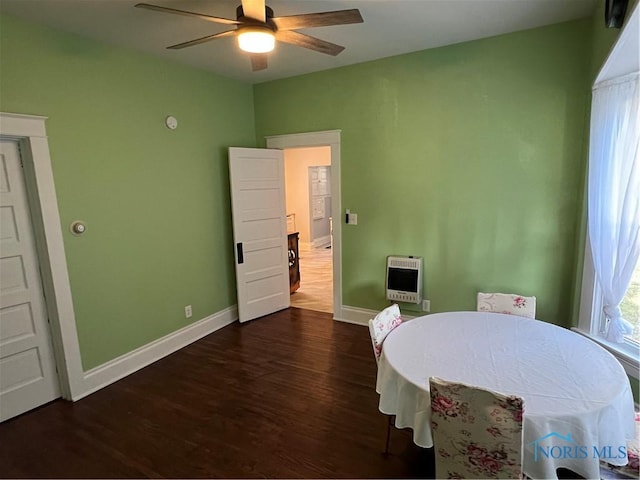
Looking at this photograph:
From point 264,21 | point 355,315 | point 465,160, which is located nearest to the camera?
point 264,21

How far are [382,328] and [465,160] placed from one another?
2.02 meters

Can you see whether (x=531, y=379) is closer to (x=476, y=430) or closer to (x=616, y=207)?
(x=476, y=430)

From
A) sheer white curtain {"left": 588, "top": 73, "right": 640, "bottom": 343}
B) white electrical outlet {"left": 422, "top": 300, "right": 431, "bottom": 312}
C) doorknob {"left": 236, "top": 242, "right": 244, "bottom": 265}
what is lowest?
white electrical outlet {"left": 422, "top": 300, "right": 431, "bottom": 312}

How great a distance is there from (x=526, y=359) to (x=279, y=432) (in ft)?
5.34

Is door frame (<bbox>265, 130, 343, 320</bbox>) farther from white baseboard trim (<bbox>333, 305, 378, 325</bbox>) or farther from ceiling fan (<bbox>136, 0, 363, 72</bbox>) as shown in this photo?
ceiling fan (<bbox>136, 0, 363, 72</bbox>)

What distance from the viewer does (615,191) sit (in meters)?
2.37

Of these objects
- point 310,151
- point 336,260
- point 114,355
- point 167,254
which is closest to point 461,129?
point 336,260

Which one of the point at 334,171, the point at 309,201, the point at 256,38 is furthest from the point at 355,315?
the point at 309,201

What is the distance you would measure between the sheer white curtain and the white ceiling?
819mm

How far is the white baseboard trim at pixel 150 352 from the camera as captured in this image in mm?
2951

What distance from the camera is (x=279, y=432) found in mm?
2389

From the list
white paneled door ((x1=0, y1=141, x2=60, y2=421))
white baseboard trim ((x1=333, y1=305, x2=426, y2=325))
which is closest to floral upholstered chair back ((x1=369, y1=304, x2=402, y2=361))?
white baseboard trim ((x1=333, y1=305, x2=426, y2=325))

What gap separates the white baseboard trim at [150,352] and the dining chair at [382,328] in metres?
2.32

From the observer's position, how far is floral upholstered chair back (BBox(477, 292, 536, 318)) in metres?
2.58
